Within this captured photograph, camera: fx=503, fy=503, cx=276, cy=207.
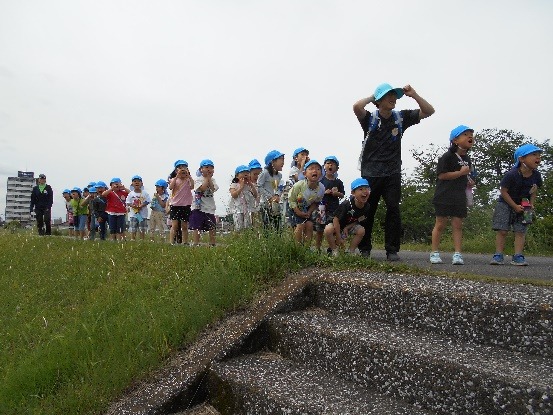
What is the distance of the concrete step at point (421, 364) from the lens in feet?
7.88

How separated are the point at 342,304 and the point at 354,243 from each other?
224cm

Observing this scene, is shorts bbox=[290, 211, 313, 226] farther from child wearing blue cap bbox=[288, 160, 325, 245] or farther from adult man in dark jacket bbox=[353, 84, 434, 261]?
adult man in dark jacket bbox=[353, 84, 434, 261]

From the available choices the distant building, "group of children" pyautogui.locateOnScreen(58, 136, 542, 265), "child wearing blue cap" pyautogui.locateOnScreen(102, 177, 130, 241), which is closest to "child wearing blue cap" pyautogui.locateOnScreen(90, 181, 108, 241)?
"child wearing blue cap" pyautogui.locateOnScreen(102, 177, 130, 241)

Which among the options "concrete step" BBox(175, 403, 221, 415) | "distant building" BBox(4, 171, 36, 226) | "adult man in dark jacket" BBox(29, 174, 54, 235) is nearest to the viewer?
"concrete step" BBox(175, 403, 221, 415)

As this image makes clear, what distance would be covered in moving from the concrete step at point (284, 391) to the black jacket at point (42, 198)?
39.0ft

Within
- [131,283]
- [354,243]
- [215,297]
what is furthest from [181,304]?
[354,243]

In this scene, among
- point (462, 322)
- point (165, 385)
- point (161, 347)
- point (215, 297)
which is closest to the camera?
point (462, 322)

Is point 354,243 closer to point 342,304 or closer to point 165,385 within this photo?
point 342,304

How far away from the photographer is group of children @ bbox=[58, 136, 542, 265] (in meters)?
5.84

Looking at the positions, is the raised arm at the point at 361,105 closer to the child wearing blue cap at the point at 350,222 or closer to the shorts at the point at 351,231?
the child wearing blue cap at the point at 350,222

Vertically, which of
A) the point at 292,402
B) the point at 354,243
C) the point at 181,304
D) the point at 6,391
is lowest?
the point at 6,391

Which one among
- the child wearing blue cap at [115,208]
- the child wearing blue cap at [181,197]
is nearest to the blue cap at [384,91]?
the child wearing blue cap at [181,197]

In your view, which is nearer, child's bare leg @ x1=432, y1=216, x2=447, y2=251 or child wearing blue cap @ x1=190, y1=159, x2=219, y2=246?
child's bare leg @ x1=432, y1=216, x2=447, y2=251

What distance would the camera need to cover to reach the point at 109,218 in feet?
35.2
